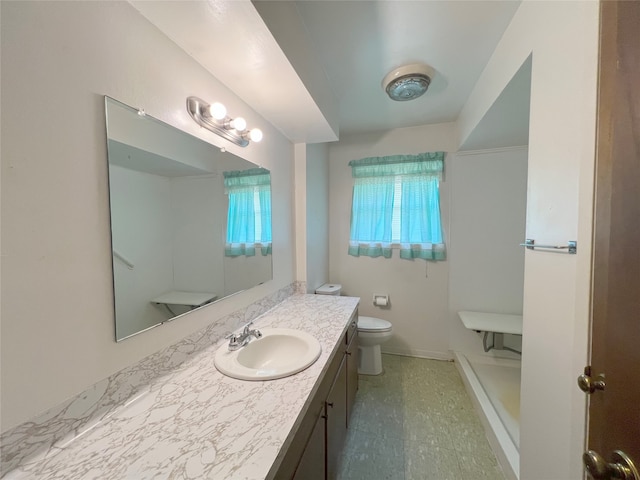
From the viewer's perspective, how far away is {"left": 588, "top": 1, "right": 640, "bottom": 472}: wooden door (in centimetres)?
46

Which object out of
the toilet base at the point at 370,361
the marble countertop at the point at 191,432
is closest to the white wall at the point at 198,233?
the marble countertop at the point at 191,432

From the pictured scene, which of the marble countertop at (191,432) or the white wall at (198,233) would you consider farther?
the white wall at (198,233)

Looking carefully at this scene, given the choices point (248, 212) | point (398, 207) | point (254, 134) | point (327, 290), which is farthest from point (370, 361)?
point (254, 134)

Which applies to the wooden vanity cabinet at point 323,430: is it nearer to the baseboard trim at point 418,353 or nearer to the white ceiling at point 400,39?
the baseboard trim at point 418,353

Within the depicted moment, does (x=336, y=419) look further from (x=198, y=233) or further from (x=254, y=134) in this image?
(x=254, y=134)

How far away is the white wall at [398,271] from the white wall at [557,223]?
1.37 m

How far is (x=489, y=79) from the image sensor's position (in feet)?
4.80

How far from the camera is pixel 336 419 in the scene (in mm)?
1213

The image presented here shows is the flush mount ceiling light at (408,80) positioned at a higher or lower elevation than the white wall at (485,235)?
higher

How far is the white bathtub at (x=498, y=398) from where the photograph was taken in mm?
1320

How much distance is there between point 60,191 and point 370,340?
7.10 feet

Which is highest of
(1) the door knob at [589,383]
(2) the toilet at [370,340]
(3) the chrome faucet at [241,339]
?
(1) the door knob at [589,383]

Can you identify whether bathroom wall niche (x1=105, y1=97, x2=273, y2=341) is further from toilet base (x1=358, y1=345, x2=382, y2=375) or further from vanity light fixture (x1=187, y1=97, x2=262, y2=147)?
toilet base (x1=358, y1=345, x2=382, y2=375)

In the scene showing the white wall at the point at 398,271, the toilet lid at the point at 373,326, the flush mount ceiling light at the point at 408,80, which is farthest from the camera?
the white wall at the point at 398,271
